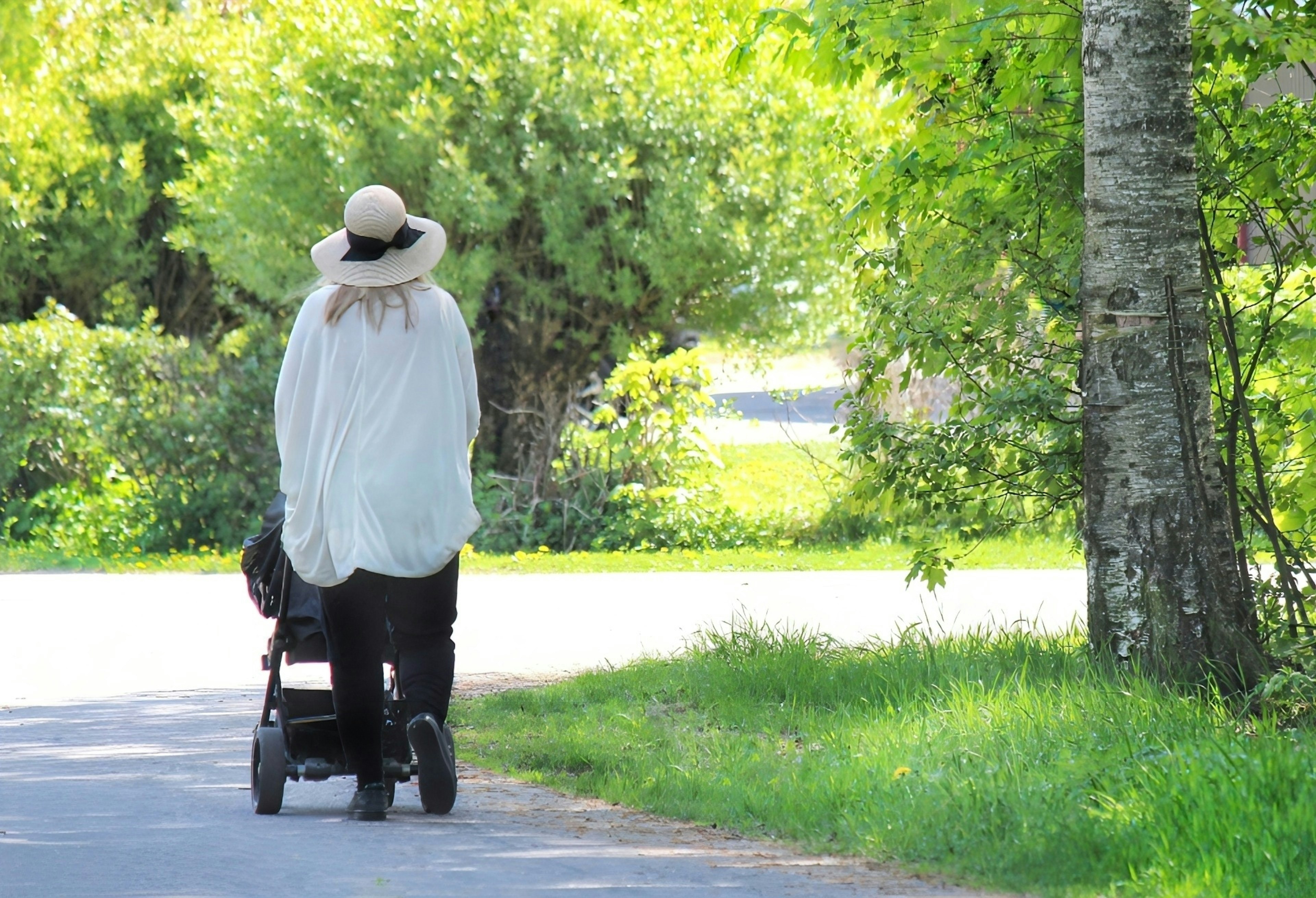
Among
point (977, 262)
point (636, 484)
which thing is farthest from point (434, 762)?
point (636, 484)

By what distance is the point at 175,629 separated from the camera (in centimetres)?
1101

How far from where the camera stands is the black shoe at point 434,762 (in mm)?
5363

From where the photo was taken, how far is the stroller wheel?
559cm

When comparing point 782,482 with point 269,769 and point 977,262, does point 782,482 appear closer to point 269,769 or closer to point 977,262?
point 977,262

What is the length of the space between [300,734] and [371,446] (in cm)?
106

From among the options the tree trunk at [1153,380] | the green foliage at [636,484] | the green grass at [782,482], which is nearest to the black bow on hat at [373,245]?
the tree trunk at [1153,380]

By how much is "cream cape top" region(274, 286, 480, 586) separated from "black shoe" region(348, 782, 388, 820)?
0.70m

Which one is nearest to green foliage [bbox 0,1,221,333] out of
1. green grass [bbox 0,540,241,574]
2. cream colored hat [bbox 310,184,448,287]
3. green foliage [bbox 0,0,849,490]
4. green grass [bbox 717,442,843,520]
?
green foliage [bbox 0,0,849,490]

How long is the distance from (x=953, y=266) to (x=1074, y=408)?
0.80 m

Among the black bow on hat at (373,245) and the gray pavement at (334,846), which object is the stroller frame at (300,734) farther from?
the black bow on hat at (373,245)

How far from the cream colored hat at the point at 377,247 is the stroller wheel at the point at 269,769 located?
150cm

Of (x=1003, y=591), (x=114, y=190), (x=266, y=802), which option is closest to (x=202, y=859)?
(x=266, y=802)

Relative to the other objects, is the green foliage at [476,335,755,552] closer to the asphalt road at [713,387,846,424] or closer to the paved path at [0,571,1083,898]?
the paved path at [0,571,1083,898]

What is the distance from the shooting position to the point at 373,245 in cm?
556
